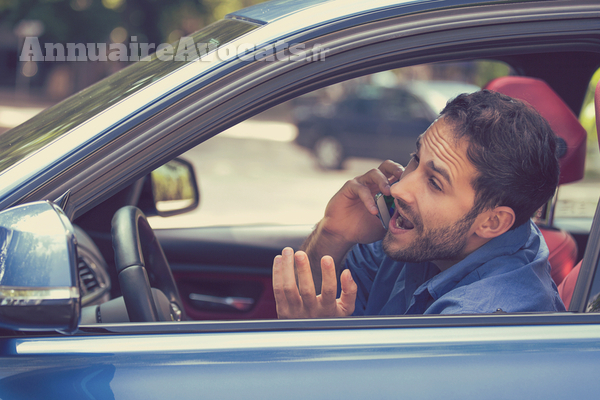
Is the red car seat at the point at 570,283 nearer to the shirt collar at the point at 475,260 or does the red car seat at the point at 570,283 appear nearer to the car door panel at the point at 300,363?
the shirt collar at the point at 475,260

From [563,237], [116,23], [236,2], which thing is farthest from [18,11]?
[563,237]

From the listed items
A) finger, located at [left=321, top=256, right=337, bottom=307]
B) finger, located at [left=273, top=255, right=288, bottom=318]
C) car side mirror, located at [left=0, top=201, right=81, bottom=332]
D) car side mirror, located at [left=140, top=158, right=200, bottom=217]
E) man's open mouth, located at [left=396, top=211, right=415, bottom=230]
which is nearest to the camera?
car side mirror, located at [left=0, top=201, right=81, bottom=332]

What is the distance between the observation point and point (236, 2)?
24.8 metres

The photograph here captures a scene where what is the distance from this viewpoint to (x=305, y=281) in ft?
4.26

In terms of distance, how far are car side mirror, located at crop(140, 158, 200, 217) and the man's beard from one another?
1.40 metres

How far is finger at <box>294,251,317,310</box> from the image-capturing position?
1.27 meters

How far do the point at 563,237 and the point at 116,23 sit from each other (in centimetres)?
1622

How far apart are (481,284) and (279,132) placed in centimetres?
1608

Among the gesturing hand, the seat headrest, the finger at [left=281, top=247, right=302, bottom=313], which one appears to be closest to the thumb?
the gesturing hand

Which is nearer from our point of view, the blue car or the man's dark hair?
the blue car

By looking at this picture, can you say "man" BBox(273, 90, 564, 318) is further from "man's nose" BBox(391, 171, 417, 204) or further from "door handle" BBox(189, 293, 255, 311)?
"door handle" BBox(189, 293, 255, 311)

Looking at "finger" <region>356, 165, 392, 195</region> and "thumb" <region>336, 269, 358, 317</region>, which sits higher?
"finger" <region>356, 165, 392, 195</region>

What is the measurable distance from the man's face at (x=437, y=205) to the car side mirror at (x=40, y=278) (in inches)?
34.8

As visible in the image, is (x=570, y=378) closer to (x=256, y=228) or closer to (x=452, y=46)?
(x=452, y=46)
